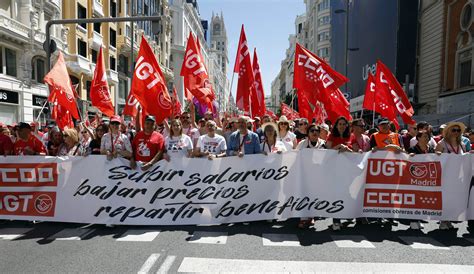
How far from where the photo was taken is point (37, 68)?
2184cm

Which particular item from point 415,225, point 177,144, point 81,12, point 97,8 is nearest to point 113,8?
point 97,8

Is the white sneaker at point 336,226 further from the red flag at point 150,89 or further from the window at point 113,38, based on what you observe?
the window at point 113,38

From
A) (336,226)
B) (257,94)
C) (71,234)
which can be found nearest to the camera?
(71,234)

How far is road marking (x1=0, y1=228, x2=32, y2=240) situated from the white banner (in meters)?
0.26

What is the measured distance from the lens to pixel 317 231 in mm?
5094

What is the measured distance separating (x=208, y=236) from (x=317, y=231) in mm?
1601

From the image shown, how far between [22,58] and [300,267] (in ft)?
71.7

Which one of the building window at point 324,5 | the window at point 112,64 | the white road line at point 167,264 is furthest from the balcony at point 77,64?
the building window at point 324,5

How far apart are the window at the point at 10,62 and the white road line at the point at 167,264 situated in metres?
20.2

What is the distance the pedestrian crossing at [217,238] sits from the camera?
4.54 m

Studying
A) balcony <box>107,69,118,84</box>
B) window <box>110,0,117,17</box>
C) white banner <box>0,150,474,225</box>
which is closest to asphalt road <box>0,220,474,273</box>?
white banner <box>0,150,474,225</box>

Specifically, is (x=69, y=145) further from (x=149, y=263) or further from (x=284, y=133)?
(x=284, y=133)

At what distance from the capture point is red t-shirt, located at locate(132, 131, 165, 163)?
534cm

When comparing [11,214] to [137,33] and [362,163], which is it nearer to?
[362,163]
